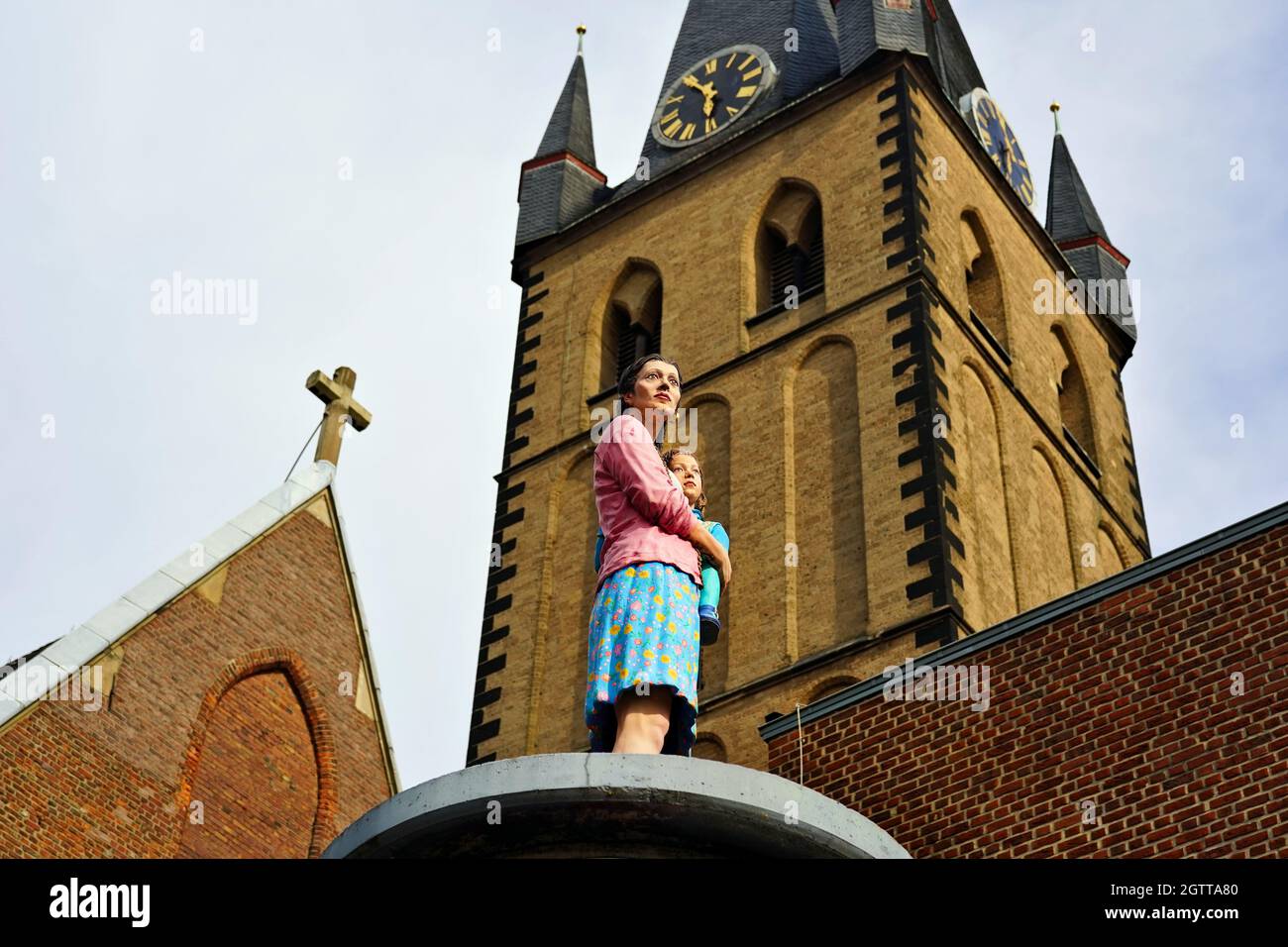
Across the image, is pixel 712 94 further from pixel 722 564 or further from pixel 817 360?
pixel 722 564

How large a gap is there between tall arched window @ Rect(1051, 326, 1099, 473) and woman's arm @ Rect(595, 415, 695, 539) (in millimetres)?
23226

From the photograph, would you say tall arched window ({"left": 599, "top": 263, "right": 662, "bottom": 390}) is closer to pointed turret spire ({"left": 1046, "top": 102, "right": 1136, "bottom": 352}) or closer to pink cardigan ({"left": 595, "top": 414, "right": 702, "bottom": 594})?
pointed turret spire ({"left": 1046, "top": 102, "right": 1136, "bottom": 352})

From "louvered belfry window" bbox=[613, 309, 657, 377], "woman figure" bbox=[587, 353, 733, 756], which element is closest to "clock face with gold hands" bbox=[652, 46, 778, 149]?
"louvered belfry window" bbox=[613, 309, 657, 377]

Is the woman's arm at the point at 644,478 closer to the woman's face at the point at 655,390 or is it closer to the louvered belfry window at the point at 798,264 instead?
the woman's face at the point at 655,390

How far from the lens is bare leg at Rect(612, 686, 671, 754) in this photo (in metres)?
8.98

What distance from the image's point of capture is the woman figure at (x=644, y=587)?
9094 millimetres

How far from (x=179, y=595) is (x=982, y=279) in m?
15.6

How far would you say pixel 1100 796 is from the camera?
10812mm

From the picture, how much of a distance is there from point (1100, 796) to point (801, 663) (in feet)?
44.0

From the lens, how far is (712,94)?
33.6 m

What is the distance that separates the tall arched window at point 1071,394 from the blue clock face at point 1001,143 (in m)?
2.48

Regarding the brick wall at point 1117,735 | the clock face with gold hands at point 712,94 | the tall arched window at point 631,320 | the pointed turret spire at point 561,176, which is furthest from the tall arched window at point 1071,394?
the brick wall at point 1117,735
